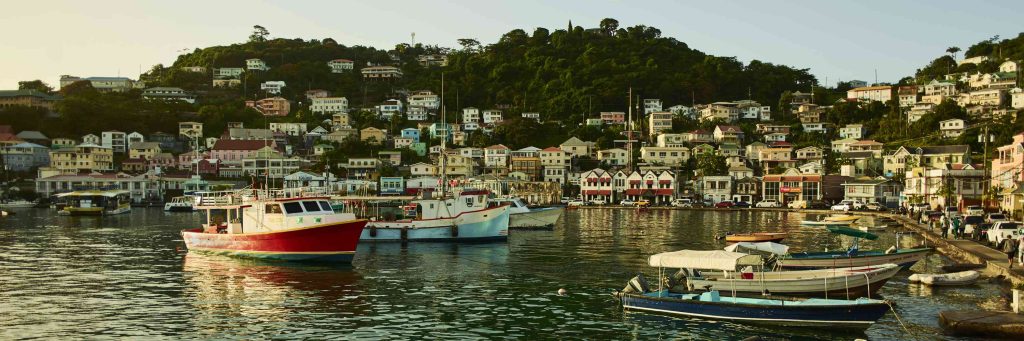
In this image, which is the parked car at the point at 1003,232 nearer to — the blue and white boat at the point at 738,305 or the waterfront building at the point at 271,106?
the blue and white boat at the point at 738,305

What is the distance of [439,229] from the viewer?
53.2m

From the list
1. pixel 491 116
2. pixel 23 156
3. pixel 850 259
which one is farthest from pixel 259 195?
pixel 491 116

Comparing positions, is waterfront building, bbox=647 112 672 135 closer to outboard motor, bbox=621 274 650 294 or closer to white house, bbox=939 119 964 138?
white house, bbox=939 119 964 138

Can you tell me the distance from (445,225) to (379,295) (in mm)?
22402

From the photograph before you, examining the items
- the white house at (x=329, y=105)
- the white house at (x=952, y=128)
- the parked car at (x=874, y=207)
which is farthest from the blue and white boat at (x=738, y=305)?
the white house at (x=329, y=105)

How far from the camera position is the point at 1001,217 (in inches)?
2084

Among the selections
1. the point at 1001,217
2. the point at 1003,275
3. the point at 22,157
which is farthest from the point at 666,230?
the point at 22,157

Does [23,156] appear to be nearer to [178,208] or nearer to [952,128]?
[178,208]

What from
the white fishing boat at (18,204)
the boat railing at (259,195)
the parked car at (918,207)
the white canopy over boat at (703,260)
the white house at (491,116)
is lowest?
the white fishing boat at (18,204)

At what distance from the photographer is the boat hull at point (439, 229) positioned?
5297 cm

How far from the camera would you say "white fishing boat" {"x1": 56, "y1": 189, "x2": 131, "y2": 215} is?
91.9 m

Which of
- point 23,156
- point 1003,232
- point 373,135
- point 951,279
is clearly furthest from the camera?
point 373,135

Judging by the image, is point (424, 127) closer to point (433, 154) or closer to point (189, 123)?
point (433, 154)

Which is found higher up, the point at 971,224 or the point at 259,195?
the point at 259,195
